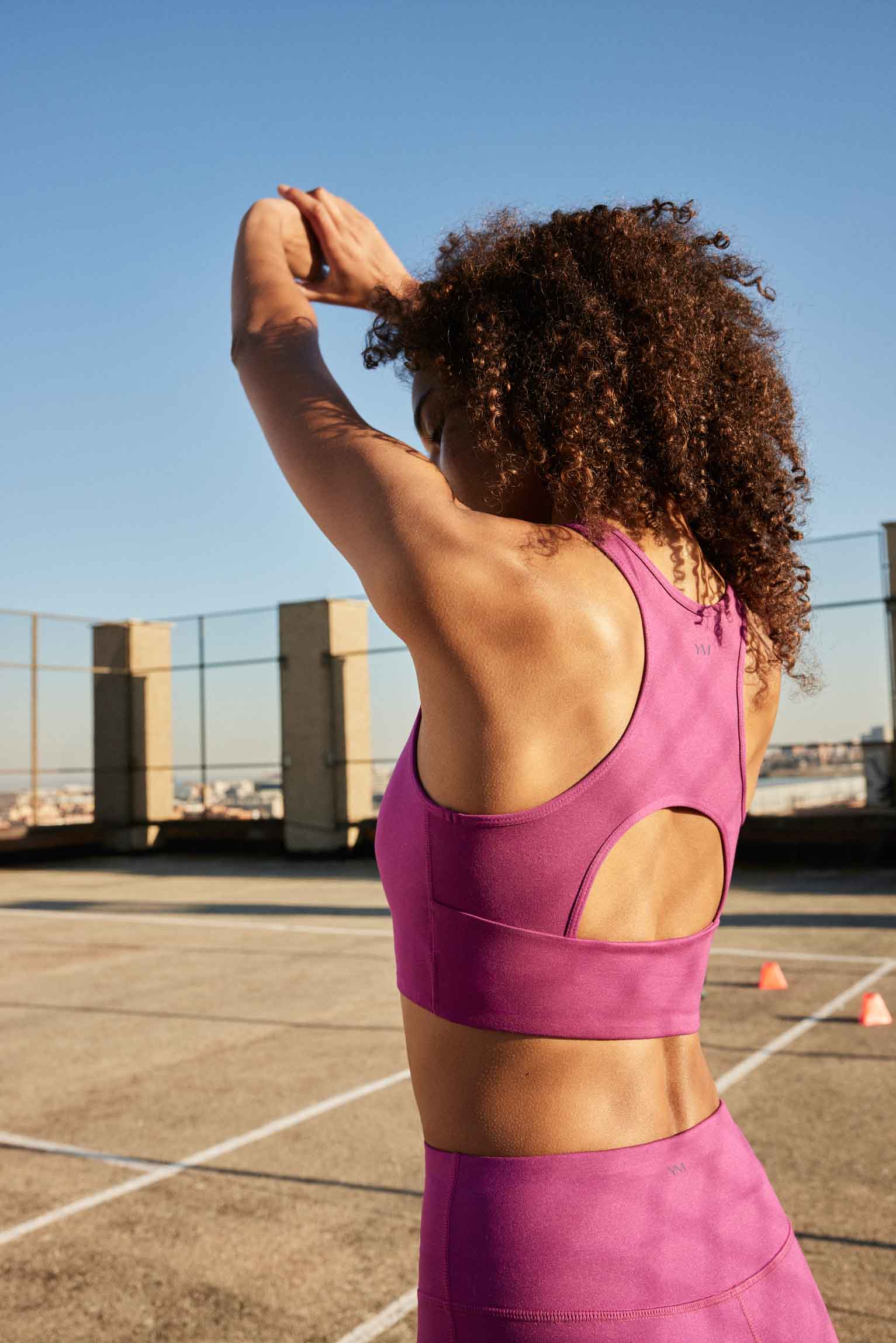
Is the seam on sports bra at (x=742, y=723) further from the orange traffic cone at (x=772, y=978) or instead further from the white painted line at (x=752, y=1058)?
the orange traffic cone at (x=772, y=978)

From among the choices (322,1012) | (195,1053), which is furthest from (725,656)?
(322,1012)

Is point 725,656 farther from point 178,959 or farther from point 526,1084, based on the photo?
point 178,959

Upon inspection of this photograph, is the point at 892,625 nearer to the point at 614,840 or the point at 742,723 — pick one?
the point at 742,723

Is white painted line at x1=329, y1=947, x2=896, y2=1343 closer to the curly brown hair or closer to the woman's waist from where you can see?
the woman's waist

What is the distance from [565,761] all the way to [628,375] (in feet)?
1.28

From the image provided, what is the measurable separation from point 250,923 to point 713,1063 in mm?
6751

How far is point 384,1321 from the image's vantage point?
126 inches

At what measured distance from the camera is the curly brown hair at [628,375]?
109cm

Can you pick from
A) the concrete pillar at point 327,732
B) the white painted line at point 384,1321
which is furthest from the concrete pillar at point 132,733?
the white painted line at point 384,1321

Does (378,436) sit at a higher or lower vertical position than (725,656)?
higher

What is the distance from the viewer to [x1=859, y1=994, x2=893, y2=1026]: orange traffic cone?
6336 millimetres

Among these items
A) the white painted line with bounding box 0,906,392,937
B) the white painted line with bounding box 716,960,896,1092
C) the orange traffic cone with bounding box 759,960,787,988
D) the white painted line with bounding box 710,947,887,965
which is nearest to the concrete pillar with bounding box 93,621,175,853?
the white painted line with bounding box 0,906,392,937

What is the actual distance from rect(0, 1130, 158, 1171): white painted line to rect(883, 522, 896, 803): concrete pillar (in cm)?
1252

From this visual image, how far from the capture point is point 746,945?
9.14 meters
